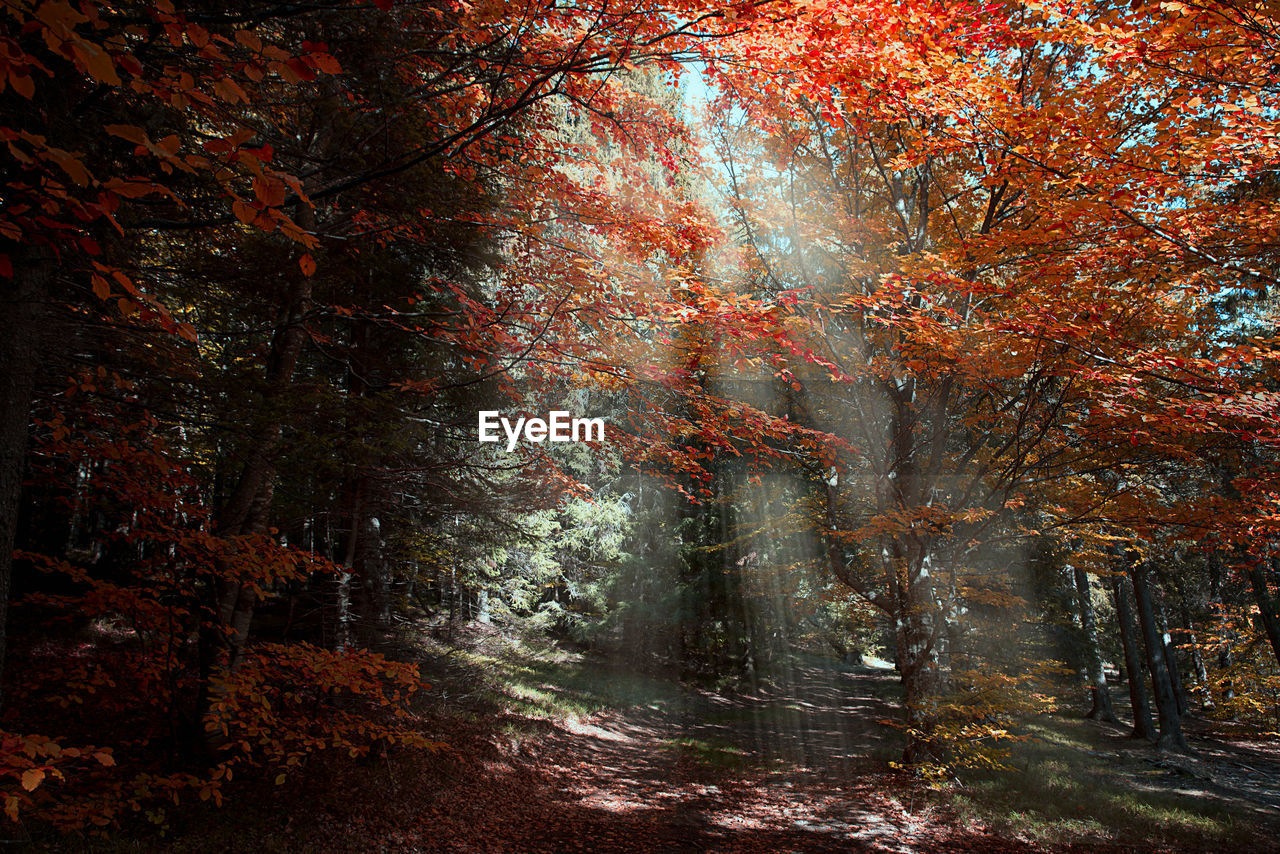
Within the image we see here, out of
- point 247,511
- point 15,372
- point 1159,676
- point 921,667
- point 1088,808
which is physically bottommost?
point 1088,808

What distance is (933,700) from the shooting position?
8.49 metres

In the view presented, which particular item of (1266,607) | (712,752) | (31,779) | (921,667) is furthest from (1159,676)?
(31,779)

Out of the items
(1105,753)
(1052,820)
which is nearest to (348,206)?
(1052,820)

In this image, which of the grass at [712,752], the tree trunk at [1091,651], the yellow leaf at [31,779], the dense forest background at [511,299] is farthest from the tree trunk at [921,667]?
the tree trunk at [1091,651]

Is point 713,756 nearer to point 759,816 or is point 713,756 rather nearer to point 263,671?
point 759,816

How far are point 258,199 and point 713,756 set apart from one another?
12.0 meters

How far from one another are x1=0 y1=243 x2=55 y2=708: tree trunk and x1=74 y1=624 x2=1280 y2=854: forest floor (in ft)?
11.0

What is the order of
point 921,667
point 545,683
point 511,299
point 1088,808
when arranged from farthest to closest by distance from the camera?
1. point 545,683
2. point 921,667
3. point 1088,808
4. point 511,299

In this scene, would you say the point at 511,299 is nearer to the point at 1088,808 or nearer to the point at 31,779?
the point at 31,779

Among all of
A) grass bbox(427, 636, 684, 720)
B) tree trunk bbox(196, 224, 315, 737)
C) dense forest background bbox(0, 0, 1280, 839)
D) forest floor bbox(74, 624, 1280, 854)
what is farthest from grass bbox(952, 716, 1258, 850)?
tree trunk bbox(196, 224, 315, 737)

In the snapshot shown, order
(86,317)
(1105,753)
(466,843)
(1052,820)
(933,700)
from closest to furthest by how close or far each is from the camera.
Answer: (86,317) < (466,843) < (1052,820) < (933,700) < (1105,753)

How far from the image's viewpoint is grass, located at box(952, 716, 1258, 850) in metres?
7.67

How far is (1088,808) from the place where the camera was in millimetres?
8570

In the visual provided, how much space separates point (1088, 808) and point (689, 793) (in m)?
5.60
